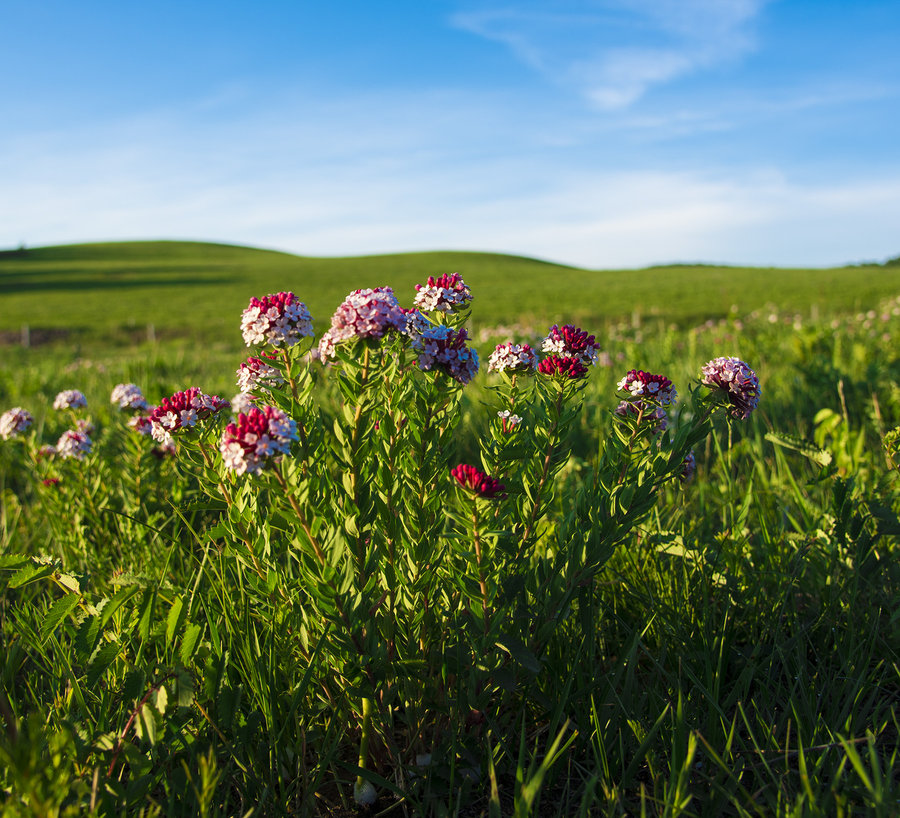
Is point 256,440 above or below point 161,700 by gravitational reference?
above

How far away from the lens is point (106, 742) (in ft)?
4.87

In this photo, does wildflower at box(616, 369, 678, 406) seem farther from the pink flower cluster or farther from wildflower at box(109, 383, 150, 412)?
wildflower at box(109, 383, 150, 412)

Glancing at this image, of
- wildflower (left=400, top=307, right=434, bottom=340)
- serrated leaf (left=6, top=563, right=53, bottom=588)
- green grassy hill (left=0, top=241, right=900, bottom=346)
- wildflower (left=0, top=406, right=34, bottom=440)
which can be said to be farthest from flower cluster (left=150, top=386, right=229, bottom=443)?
green grassy hill (left=0, top=241, right=900, bottom=346)

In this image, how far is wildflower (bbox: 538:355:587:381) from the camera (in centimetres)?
178

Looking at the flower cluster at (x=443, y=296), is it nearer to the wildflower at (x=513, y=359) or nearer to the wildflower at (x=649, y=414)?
the wildflower at (x=513, y=359)

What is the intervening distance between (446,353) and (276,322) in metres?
0.46

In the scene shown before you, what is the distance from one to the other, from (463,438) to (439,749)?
3118mm

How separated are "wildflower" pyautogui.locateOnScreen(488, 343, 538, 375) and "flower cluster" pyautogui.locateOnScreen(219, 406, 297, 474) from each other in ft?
2.26

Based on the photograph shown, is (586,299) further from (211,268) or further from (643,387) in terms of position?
(211,268)

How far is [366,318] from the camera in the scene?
1499 millimetres

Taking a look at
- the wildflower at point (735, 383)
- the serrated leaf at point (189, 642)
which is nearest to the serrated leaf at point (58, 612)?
the serrated leaf at point (189, 642)

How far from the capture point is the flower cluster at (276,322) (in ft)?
5.24

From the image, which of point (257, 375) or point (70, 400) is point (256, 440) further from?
point (70, 400)

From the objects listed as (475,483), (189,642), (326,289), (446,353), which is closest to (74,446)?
(189,642)
